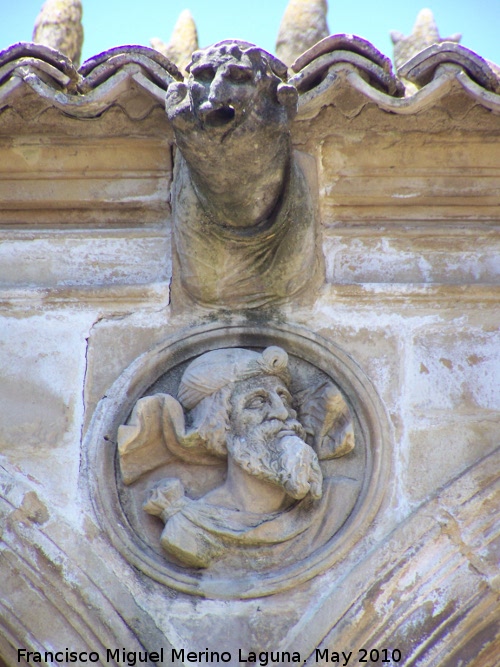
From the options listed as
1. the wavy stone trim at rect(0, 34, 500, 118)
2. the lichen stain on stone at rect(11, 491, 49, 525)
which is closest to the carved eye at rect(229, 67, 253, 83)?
the wavy stone trim at rect(0, 34, 500, 118)

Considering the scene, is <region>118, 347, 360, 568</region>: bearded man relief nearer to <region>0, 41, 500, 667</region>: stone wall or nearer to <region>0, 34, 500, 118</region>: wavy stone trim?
<region>0, 41, 500, 667</region>: stone wall

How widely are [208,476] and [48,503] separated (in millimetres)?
491

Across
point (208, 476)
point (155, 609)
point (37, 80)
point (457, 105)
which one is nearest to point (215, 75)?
point (37, 80)

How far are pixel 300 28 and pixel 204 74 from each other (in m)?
2.36

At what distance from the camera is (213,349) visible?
3.38m

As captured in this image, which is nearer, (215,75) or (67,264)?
(215,75)

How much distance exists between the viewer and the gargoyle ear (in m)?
2.91

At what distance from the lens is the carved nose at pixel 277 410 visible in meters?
3.19

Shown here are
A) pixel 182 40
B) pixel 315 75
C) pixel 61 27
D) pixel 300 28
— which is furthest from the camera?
pixel 182 40

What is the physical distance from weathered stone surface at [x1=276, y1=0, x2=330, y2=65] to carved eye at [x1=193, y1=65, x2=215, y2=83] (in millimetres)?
2177

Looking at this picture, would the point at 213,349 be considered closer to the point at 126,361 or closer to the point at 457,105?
the point at 126,361

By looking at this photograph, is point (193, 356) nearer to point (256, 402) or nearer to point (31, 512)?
point (256, 402)

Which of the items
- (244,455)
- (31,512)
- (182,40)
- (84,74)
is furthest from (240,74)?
(182,40)

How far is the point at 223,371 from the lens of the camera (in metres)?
3.22
